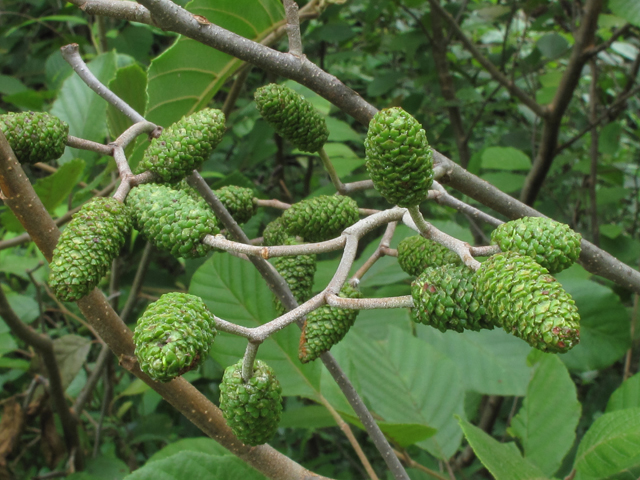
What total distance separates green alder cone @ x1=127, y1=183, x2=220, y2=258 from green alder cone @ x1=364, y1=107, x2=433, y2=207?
0.75 feet

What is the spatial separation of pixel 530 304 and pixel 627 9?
5.53 feet

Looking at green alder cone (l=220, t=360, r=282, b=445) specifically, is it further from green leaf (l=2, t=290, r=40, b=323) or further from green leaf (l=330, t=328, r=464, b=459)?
green leaf (l=2, t=290, r=40, b=323)

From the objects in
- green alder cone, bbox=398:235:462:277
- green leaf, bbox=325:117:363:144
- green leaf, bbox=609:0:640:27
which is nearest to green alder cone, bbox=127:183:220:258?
green alder cone, bbox=398:235:462:277

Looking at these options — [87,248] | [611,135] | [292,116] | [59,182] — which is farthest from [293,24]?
[611,135]

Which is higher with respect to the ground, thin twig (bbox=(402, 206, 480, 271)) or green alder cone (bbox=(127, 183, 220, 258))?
thin twig (bbox=(402, 206, 480, 271))

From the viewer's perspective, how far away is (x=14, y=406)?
165 cm

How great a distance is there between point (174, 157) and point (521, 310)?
0.49 metres

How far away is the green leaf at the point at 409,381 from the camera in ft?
4.54

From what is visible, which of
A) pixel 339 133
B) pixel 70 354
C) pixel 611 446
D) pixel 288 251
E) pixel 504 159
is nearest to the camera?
pixel 288 251

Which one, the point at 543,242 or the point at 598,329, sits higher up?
the point at 543,242

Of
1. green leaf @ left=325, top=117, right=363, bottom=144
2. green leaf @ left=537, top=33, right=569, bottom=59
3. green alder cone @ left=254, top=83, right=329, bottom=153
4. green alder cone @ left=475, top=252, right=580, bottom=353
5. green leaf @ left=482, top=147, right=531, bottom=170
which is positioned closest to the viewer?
green alder cone @ left=475, top=252, right=580, bottom=353

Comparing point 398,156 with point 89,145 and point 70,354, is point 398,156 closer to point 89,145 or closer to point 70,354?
point 89,145

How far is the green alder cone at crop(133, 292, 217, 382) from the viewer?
512 mm

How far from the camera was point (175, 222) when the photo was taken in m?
0.68
